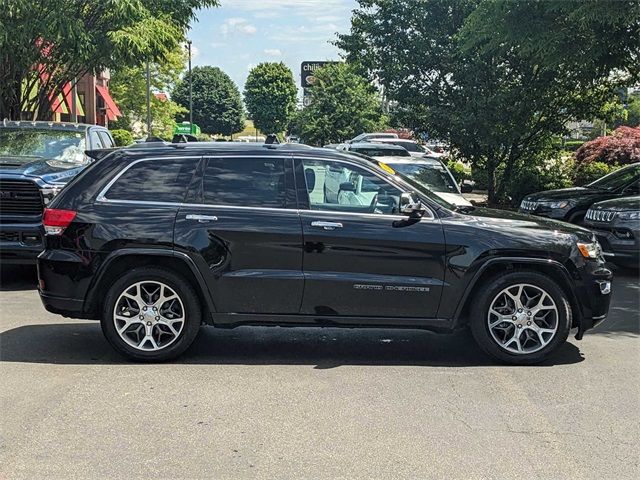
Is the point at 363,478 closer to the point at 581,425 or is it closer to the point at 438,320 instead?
the point at 581,425

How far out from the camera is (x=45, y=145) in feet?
35.1

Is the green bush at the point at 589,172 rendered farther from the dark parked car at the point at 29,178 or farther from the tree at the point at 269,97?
the tree at the point at 269,97

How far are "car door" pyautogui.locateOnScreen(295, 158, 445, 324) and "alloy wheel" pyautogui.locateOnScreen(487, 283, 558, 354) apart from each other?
0.56 meters

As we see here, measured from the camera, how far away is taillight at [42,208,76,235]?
19.5ft

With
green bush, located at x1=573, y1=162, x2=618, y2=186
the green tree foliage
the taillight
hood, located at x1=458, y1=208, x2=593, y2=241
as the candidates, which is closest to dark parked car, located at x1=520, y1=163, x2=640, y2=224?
hood, located at x1=458, y1=208, x2=593, y2=241

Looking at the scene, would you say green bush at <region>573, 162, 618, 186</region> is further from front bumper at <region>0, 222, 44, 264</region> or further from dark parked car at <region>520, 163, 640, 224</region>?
front bumper at <region>0, 222, 44, 264</region>

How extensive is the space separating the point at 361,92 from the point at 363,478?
1583 inches

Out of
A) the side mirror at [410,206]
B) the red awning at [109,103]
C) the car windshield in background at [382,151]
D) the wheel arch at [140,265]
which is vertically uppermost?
the red awning at [109,103]

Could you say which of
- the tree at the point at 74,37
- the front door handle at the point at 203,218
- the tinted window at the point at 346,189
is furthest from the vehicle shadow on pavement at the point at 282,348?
the tree at the point at 74,37

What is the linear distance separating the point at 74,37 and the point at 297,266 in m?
11.1

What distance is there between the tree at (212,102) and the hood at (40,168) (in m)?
87.2

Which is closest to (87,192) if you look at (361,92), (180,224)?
(180,224)

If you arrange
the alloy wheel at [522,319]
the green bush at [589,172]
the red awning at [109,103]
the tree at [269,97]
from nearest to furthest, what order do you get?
the alloy wheel at [522,319]
the green bush at [589,172]
the red awning at [109,103]
the tree at [269,97]

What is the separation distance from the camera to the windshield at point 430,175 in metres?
12.1
